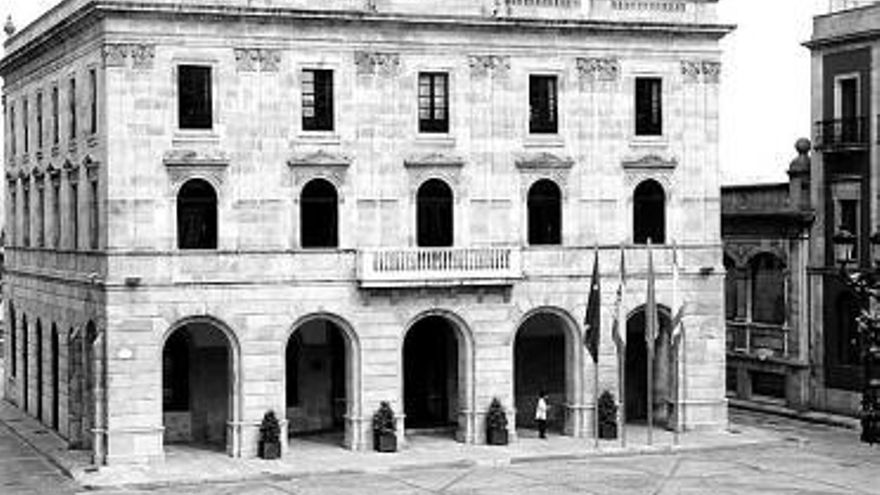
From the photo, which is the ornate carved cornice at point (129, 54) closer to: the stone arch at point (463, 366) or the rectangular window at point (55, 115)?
the rectangular window at point (55, 115)

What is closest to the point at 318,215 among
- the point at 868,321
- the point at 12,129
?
the point at 868,321

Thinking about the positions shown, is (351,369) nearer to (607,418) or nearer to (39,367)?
(607,418)

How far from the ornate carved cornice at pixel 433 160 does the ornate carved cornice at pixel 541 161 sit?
2.06m

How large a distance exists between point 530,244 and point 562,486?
36.3ft

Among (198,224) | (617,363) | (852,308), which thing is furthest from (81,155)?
(852,308)

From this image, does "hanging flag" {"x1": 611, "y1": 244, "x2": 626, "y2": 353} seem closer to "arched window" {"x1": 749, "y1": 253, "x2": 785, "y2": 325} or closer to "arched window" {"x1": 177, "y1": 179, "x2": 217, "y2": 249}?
"arched window" {"x1": 749, "y1": 253, "x2": 785, "y2": 325}

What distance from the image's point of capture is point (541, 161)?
176ft

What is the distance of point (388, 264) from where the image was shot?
5147 centimetres

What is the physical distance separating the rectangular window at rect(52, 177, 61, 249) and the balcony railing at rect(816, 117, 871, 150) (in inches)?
1109

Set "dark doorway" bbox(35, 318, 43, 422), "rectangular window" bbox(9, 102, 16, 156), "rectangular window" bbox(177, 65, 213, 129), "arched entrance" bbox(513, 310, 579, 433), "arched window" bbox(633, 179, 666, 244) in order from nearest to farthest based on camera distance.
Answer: "rectangular window" bbox(177, 65, 213, 129)
"arched window" bbox(633, 179, 666, 244)
"arched entrance" bbox(513, 310, 579, 433)
"dark doorway" bbox(35, 318, 43, 422)
"rectangular window" bbox(9, 102, 16, 156)

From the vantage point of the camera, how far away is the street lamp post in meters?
44.3

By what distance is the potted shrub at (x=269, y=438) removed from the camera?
4978 centimetres

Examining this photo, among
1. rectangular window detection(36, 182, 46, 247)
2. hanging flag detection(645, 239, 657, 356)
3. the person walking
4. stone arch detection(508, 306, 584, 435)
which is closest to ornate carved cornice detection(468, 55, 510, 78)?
hanging flag detection(645, 239, 657, 356)

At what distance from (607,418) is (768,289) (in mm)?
14171
